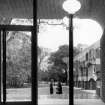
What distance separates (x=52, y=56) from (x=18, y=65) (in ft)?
2.68

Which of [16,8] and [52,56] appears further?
[16,8]

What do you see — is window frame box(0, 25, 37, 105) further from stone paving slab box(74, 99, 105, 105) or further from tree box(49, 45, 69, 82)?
stone paving slab box(74, 99, 105, 105)

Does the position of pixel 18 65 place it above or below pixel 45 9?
below

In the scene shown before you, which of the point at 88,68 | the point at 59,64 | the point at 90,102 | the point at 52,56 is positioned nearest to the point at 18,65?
the point at 52,56

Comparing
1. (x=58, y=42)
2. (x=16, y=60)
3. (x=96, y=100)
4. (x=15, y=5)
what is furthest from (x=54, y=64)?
(x=96, y=100)

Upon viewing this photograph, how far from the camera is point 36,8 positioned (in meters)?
6.31

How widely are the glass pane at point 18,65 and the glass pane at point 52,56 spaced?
10.5 inches

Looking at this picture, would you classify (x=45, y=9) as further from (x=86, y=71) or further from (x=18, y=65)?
(x=86, y=71)

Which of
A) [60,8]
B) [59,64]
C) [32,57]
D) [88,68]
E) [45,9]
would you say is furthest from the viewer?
[88,68]

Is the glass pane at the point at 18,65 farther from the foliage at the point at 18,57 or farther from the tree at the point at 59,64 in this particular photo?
the tree at the point at 59,64

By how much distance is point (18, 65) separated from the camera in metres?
6.14

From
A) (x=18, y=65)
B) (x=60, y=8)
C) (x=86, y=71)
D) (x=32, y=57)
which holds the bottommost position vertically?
(x=86, y=71)

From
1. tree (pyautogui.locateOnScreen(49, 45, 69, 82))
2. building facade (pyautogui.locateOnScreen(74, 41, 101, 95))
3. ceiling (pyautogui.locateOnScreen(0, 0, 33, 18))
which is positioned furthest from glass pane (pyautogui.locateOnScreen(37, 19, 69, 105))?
building facade (pyautogui.locateOnScreen(74, 41, 101, 95))

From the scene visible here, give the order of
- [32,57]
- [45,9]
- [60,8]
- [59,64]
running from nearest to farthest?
[32,57] → [59,64] → [60,8] → [45,9]
